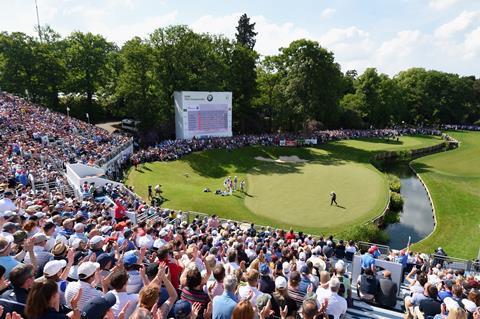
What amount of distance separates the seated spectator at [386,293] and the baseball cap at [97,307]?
27.1ft

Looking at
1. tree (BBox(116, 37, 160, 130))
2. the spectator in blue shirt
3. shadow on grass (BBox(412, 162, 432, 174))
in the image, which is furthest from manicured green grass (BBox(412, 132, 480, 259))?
tree (BBox(116, 37, 160, 130))

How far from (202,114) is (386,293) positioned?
40208 mm

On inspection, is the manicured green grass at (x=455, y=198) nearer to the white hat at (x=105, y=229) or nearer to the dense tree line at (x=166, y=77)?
the dense tree line at (x=166, y=77)

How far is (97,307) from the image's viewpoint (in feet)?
16.5

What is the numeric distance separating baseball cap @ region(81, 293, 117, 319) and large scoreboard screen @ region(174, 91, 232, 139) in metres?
42.3

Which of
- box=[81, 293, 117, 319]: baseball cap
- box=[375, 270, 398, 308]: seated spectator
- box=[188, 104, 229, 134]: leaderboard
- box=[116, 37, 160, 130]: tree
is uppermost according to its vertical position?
box=[116, 37, 160, 130]: tree

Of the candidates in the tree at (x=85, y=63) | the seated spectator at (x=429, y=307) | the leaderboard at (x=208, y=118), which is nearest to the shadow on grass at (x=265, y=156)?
the leaderboard at (x=208, y=118)

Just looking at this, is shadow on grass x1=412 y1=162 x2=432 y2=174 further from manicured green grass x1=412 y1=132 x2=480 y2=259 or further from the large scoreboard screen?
the large scoreboard screen

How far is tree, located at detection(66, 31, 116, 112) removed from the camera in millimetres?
58500

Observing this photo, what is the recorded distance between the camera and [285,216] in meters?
28.5

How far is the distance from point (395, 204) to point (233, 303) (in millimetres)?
32702

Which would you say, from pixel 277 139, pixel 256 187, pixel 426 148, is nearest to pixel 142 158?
pixel 256 187

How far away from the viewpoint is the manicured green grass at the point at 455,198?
25.8m

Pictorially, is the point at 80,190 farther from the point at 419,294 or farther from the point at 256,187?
the point at 419,294
